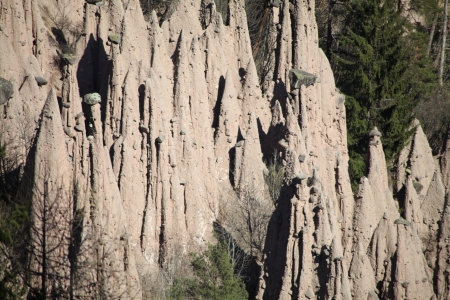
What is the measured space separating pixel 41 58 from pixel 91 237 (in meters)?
9.44

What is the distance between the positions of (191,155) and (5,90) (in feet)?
Result: 22.1

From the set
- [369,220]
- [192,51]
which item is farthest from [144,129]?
[369,220]

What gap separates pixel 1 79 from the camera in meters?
20.0

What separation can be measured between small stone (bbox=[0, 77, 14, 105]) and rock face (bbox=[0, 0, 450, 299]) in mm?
79

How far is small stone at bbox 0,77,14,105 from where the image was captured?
19.5m

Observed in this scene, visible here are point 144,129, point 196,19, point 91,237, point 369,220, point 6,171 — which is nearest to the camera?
point 91,237

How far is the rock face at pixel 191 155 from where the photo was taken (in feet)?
56.7

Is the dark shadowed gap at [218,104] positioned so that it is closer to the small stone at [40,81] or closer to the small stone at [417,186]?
the small stone at [40,81]

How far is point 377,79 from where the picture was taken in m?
30.8

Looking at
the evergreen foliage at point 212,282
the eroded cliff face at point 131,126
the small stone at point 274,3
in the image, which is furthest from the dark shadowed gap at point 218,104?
the evergreen foliage at point 212,282

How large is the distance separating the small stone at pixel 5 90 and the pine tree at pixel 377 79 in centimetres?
1619

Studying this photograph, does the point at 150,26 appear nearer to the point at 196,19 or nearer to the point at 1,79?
the point at 196,19

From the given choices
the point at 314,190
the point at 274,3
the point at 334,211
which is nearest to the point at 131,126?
the point at 314,190

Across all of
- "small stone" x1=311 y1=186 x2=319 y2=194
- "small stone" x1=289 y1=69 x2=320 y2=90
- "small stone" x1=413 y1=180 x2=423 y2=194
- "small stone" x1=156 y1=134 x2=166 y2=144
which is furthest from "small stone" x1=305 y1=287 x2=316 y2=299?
"small stone" x1=413 y1=180 x2=423 y2=194
